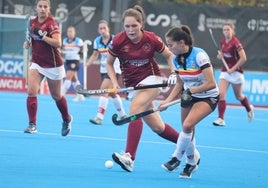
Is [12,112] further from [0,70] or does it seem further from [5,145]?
[0,70]

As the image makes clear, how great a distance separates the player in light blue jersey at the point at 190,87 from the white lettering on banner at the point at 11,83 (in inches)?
594

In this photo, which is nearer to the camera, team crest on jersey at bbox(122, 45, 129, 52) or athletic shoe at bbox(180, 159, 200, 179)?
athletic shoe at bbox(180, 159, 200, 179)

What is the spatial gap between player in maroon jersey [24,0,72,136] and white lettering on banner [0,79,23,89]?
38.3ft

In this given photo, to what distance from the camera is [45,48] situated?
40.5 feet

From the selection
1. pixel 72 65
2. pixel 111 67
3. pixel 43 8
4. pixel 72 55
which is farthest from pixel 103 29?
pixel 111 67

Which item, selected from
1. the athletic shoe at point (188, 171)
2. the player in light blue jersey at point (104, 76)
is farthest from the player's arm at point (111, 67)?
the player in light blue jersey at point (104, 76)

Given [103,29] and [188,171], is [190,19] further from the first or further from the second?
[188,171]

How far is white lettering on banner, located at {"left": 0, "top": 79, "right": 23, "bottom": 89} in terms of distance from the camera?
24.3 metres

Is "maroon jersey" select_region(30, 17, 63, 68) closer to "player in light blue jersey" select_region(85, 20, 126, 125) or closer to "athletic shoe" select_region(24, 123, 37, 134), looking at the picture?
"athletic shoe" select_region(24, 123, 37, 134)

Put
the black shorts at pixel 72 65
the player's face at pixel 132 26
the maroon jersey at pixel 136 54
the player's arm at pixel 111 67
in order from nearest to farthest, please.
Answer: the player's face at pixel 132 26
the maroon jersey at pixel 136 54
the player's arm at pixel 111 67
the black shorts at pixel 72 65

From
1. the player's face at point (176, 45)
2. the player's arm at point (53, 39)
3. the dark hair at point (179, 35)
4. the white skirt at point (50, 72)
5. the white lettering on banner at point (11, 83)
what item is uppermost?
the dark hair at point (179, 35)

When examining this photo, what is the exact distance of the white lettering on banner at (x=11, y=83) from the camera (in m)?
24.3

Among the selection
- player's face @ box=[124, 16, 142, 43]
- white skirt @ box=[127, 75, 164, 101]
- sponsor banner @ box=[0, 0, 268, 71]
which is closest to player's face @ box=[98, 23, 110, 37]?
white skirt @ box=[127, 75, 164, 101]

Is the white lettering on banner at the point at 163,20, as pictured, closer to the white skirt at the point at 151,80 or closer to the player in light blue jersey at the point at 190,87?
the white skirt at the point at 151,80
